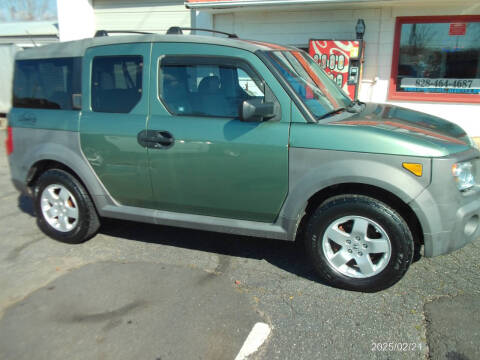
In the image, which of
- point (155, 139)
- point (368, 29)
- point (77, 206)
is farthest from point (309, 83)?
point (368, 29)

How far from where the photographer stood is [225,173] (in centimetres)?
342

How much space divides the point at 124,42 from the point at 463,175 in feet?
9.74

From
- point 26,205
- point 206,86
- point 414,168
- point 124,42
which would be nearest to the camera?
point 414,168

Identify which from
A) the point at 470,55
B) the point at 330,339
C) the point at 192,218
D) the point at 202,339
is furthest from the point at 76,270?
the point at 470,55

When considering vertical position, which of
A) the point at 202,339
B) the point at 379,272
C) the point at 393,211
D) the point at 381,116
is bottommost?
the point at 202,339

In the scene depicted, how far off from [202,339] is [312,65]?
8.83 ft

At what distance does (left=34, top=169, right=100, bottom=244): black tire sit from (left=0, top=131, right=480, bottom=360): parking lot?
114 mm

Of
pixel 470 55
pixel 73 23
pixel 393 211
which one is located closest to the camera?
pixel 393 211

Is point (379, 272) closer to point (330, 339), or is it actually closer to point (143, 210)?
point (330, 339)

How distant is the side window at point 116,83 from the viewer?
371cm

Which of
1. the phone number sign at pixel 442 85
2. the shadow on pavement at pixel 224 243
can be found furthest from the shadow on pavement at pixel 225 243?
the phone number sign at pixel 442 85

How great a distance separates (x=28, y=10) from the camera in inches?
595

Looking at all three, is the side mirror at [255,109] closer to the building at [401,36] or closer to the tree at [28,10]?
the building at [401,36]

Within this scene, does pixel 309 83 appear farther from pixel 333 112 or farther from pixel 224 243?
pixel 224 243
